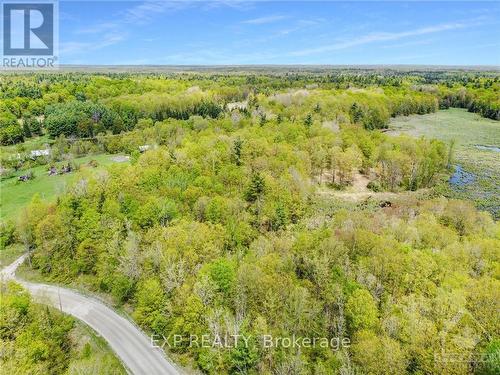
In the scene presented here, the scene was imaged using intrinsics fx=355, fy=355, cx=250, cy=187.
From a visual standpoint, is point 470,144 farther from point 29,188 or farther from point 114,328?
point 29,188

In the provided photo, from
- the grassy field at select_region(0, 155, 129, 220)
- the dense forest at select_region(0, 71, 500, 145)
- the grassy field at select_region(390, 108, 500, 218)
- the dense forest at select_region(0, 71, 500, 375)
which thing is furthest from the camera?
the dense forest at select_region(0, 71, 500, 145)

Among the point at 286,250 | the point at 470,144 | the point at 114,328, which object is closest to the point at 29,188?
the point at 114,328

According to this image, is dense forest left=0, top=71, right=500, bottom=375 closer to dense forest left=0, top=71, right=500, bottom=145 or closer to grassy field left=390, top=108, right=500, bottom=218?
grassy field left=390, top=108, right=500, bottom=218

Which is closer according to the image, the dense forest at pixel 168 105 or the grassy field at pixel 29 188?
the grassy field at pixel 29 188

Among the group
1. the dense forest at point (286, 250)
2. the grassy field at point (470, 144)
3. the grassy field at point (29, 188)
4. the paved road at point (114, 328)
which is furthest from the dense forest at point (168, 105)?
the paved road at point (114, 328)

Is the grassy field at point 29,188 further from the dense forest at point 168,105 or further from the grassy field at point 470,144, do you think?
the grassy field at point 470,144

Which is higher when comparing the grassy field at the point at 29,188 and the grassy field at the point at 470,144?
the grassy field at the point at 470,144

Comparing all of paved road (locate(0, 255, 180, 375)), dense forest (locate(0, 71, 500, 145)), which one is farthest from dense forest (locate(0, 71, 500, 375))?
dense forest (locate(0, 71, 500, 145))

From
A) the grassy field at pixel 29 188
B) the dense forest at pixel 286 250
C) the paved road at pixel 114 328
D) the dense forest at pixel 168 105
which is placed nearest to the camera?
the dense forest at pixel 286 250
